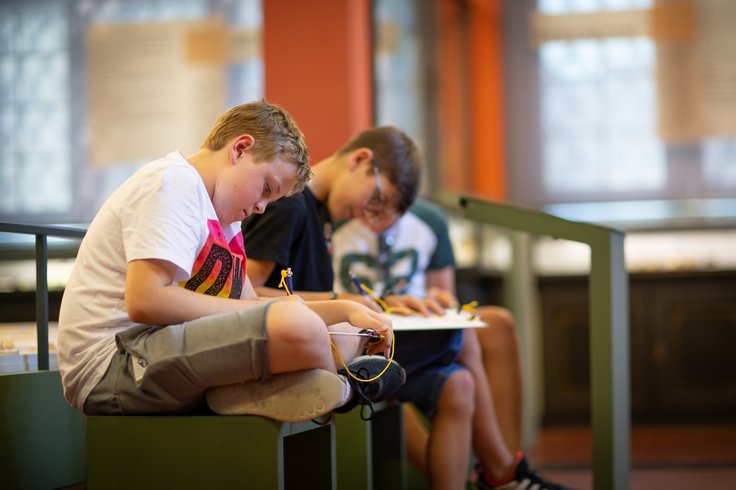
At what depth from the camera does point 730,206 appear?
5.14m

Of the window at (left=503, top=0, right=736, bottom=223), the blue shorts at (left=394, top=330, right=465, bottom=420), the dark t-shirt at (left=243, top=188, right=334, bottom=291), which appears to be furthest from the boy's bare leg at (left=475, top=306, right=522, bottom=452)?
the window at (left=503, top=0, right=736, bottom=223)

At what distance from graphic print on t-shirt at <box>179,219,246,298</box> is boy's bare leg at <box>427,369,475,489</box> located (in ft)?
2.22

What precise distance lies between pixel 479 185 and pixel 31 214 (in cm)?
244

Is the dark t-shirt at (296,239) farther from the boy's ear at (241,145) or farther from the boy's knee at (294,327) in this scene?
the boy's knee at (294,327)

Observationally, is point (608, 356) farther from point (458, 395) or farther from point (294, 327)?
point (294, 327)

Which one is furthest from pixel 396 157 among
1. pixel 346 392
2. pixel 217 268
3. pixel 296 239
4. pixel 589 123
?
pixel 589 123

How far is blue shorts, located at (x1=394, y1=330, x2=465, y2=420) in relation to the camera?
2115 millimetres

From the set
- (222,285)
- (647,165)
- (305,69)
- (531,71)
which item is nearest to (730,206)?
(647,165)

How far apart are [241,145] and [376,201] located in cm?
72

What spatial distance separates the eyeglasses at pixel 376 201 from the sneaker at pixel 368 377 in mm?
694

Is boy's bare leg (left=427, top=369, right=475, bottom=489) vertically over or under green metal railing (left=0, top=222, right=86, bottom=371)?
under

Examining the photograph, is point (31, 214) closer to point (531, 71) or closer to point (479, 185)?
Result: point (479, 185)

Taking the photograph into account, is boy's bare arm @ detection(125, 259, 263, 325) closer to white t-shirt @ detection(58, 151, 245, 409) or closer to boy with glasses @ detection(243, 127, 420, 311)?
white t-shirt @ detection(58, 151, 245, 409)

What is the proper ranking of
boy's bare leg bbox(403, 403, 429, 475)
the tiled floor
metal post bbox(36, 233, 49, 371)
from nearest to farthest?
1. metal post bbox(36, 233, 49, 371)
2. boy's bare leg bbox(403, 403, 429, 475)
3. the tiled floor
